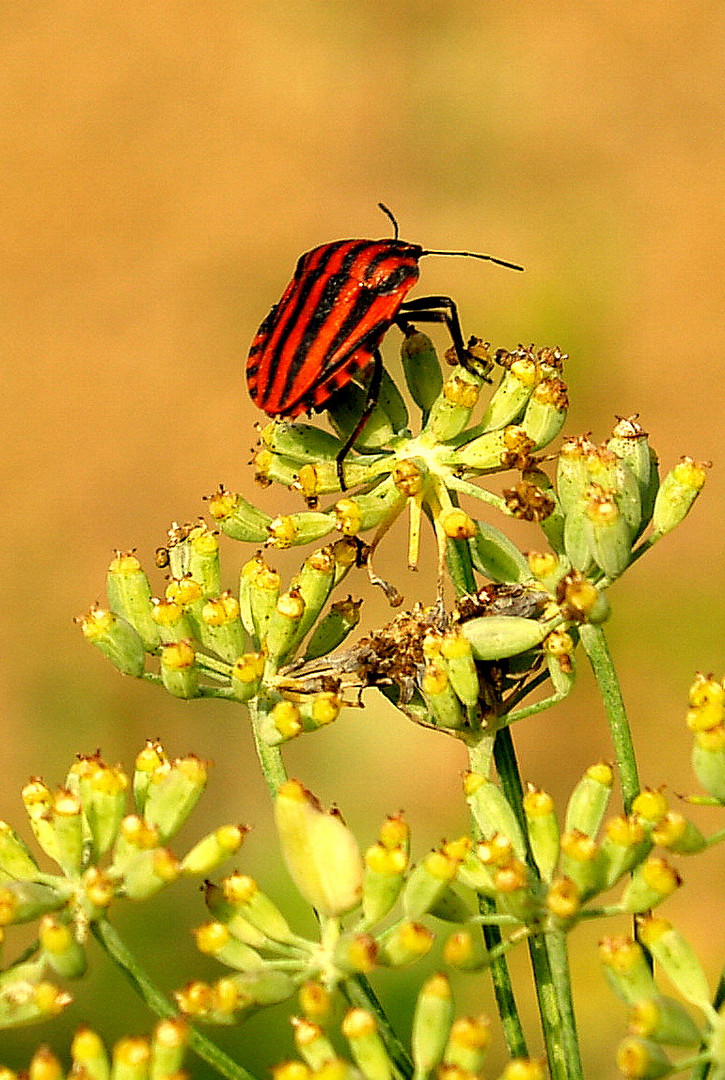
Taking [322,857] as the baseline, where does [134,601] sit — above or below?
above

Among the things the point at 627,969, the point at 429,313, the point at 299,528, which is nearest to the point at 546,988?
the point at 627,969

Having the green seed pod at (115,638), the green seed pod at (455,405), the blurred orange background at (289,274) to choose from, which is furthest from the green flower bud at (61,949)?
the blurred orange background at (289,274)

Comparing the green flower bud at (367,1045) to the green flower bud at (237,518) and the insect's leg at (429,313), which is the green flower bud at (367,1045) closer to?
the green flower bud at (237,518)

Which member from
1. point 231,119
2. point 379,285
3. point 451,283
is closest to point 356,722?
point 451,283

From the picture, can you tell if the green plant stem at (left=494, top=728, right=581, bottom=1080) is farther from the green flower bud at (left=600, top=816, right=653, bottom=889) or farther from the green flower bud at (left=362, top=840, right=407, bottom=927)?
the green flower bud at (left=362, top=840, right=407, bottom=927)

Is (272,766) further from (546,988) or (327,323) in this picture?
(327,323)

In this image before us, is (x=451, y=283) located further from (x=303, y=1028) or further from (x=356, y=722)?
(x=303, y=1028)

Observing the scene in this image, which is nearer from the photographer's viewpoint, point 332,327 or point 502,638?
point 502,638
